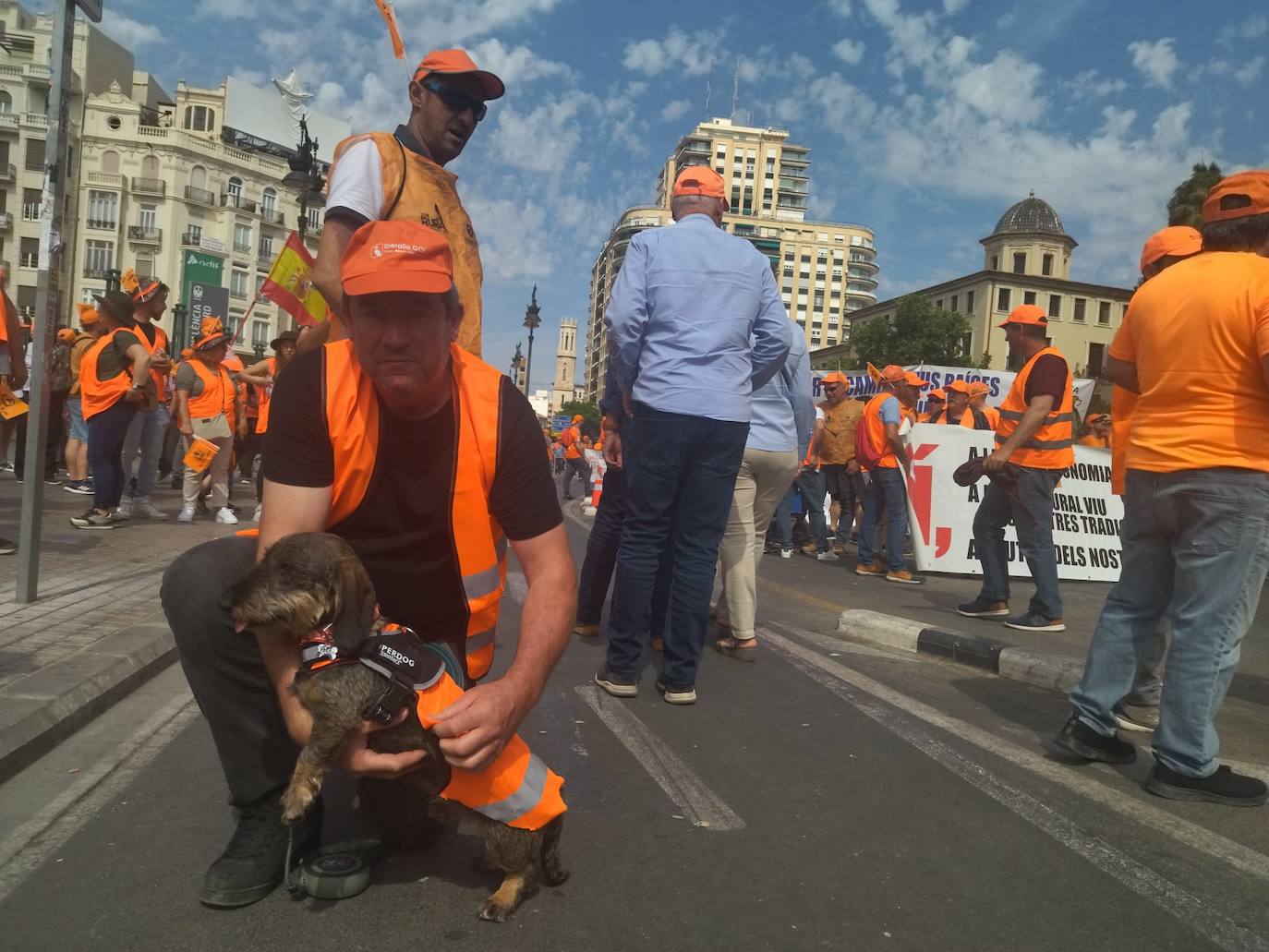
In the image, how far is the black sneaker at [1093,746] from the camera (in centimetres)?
373

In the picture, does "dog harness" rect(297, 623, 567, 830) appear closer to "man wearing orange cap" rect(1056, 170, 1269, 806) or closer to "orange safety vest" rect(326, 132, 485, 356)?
"orange safety vest" rect(326, 132, 485, 356)

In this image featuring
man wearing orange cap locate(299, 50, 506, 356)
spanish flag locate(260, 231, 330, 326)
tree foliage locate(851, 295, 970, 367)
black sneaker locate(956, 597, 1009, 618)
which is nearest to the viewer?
man wearing orange cap locate(299, 50, 506, 356)

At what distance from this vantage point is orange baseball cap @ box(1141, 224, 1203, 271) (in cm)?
460

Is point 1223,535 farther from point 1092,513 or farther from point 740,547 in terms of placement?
point 1092,513

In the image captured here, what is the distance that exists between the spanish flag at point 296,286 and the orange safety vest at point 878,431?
22.5 ft

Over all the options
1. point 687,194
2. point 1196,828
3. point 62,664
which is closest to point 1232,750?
point 1196,828

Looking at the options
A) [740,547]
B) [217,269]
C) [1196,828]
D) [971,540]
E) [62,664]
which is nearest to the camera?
[1196,828]

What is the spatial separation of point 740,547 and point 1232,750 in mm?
2433

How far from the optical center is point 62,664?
399 centimetres

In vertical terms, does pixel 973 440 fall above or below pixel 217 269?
below

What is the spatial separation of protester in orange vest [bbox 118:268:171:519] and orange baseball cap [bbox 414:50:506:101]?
664cm

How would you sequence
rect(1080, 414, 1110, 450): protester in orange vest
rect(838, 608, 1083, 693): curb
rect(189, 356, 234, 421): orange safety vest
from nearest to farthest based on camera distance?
1. rect(838, 608, 1083, 693): curb
2. rect(189, 356, 234, 421): orange safety vest
3. rect(1080, 414, 1110, 450): protester in orange vest

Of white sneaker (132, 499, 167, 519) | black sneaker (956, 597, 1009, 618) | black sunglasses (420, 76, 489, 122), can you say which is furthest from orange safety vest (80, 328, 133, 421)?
black sneaker (956, 597, 1009, 618)

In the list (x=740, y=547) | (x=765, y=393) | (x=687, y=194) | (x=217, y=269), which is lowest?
(x=740, y=547)
